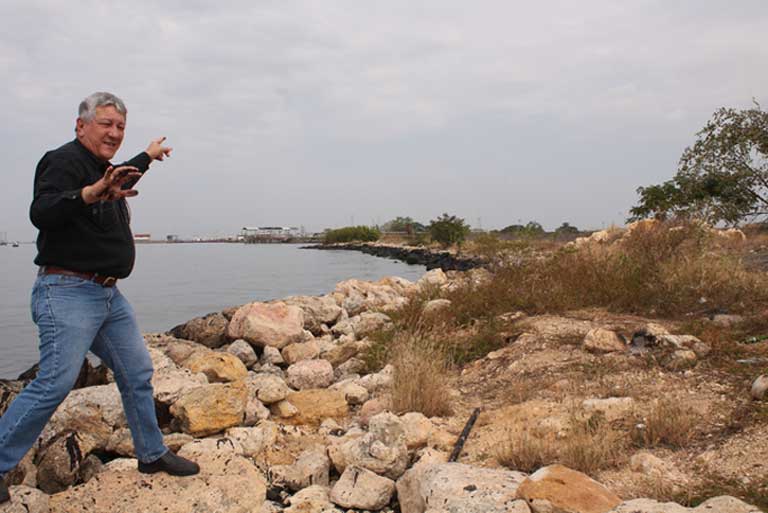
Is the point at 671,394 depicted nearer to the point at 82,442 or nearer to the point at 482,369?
the point at 482,369

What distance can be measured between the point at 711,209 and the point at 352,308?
6355 millimetres

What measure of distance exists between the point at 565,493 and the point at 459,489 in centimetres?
50

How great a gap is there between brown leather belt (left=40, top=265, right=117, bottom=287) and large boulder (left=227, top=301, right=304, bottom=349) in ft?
15.7

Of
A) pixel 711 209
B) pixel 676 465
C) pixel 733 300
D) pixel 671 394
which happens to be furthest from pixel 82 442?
pixel 711 209

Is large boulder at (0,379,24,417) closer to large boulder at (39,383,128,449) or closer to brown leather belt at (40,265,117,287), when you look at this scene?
large boulder at (39,383,128,449)

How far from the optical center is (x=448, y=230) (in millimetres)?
34562

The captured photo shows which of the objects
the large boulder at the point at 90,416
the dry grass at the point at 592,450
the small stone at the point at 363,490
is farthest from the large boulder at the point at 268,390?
the dry grass at the point at 592,450

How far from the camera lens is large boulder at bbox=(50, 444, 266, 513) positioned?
2.95 m

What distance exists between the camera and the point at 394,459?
11.3 ft

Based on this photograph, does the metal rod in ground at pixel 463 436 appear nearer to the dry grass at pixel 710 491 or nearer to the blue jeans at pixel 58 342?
the dry grass at pixel 710 491

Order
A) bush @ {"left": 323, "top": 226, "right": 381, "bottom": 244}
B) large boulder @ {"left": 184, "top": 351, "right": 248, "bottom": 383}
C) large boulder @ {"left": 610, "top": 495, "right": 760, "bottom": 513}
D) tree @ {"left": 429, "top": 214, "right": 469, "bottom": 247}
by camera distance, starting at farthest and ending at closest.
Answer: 1. bush @ {"left": 323, "top": 226, "right": 381, "bottom": 244}
2. tree @ {"left": 429, "top": 214, "right": 469, "bottom": 247}
3. large boulder @ {"left": 184, "top": 351, "right": 248, "bottom": 383}
4. large boulder @ {"left": 610, "top": 495, "right": 760, "bottom": 513}

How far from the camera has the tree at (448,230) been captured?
33844mm

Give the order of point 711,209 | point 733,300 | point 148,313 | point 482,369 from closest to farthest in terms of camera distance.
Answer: point 482,369, point 733,300, point 711,209, point 148,313

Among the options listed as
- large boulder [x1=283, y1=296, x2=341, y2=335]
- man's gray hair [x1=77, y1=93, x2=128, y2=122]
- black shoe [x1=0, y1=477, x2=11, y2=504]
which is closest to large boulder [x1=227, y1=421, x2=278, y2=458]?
black shoe [x1=0, y1=477, x2=11, y2=504]
